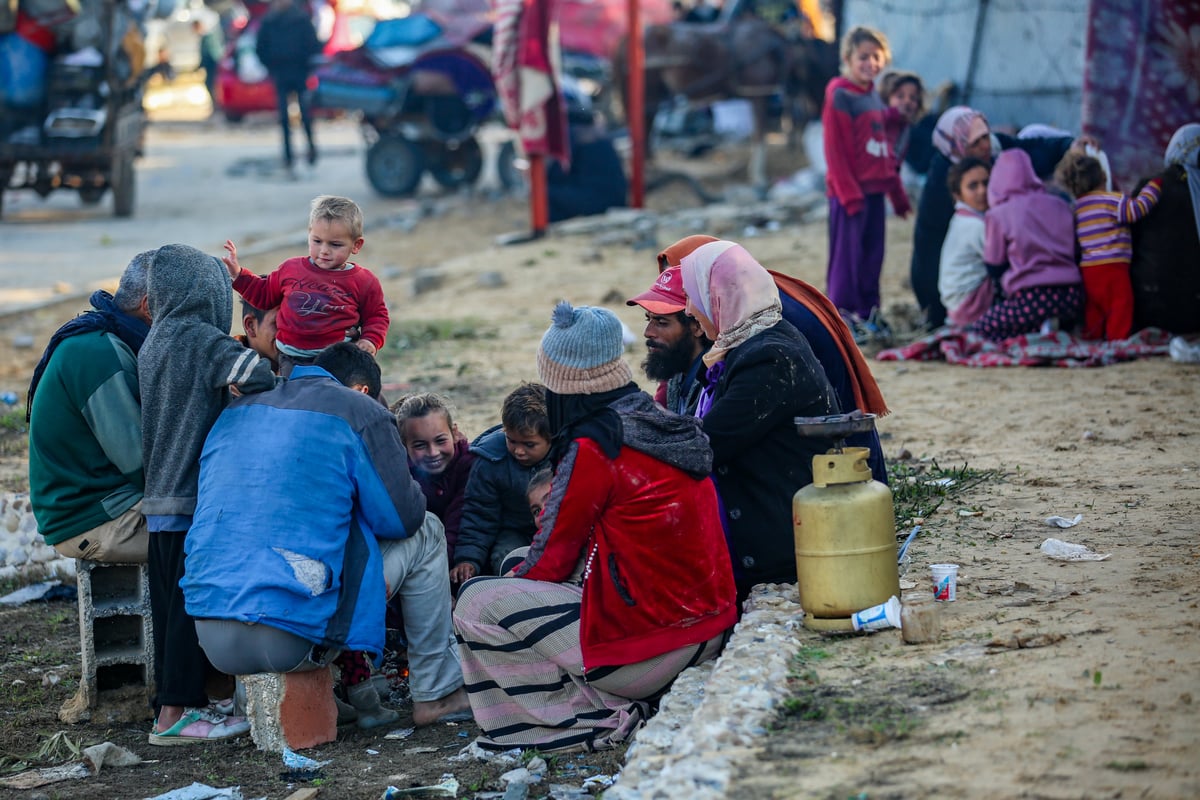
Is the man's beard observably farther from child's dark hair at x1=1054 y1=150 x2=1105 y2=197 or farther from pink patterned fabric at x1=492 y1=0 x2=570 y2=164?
pink patterned fabric at x1=492 y1=0 x2=570 y2=164

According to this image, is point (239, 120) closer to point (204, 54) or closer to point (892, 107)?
point (204, 54)

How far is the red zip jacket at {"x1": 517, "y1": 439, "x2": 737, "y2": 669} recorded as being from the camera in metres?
3.79

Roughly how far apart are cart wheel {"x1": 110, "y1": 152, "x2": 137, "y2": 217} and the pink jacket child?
10.1 meters

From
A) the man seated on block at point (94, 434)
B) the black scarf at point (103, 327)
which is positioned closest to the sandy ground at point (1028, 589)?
the man seated on block at point (94, 434)

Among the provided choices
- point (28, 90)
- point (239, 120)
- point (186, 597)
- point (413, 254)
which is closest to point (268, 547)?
point (186, 597)

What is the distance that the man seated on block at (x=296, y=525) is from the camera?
12.9 ft

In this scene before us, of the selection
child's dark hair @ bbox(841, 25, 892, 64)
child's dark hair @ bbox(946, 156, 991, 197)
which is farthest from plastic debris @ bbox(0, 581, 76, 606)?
child's dark hair @ bbox(841, 25, 892, 64)

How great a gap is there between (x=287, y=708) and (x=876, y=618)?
173 cm

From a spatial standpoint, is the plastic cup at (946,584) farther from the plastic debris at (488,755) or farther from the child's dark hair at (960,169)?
the child's dark hair at (960,169)

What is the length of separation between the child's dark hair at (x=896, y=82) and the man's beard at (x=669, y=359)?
195 inches

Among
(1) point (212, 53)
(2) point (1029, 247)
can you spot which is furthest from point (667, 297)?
(1) point (212, 53)

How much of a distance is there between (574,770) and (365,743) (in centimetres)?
76

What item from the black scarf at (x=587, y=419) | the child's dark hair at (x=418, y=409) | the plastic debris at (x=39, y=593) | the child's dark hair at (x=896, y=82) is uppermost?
the child's dark hair at (x=896, y=82)

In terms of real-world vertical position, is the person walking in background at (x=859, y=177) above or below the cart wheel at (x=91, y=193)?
above
